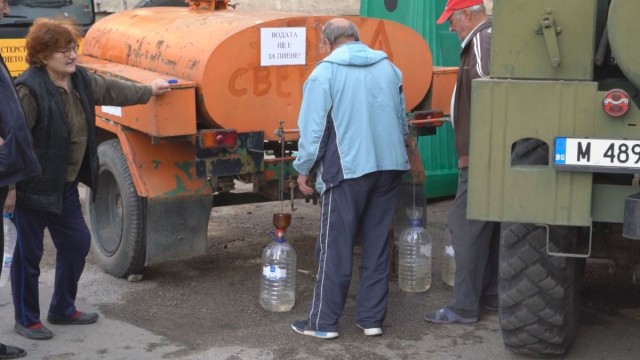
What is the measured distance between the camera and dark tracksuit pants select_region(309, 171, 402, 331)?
17.7ft

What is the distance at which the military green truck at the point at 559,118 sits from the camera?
4.11m

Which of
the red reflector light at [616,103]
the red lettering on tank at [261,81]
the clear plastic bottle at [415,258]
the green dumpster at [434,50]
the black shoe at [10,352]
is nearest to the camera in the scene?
the red reflector light at [616,103]

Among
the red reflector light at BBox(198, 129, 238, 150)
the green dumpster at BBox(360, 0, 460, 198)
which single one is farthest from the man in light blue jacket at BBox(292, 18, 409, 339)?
the green dumpster at BBox(360, 0, 460, 198)

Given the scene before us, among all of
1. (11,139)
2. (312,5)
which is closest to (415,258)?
(11,139)

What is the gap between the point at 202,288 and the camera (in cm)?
648

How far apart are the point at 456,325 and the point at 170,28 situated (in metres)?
2.50

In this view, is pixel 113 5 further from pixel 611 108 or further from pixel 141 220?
pixel 611 108

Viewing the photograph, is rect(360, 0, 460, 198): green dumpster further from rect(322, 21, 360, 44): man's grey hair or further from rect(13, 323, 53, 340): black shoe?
rect(13, 323, 53, 340): black shoe

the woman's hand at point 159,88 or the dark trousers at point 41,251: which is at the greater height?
the woman's hand at point 159,88

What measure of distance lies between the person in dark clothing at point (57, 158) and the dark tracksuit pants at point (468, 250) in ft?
5.70

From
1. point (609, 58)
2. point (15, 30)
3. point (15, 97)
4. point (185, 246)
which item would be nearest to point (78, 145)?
point (15, 97)

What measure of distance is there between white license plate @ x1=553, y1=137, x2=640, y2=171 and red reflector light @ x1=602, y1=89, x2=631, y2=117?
0.11 meters

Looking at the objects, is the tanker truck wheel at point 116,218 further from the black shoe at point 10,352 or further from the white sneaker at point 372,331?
the white sneaker at point 372,331

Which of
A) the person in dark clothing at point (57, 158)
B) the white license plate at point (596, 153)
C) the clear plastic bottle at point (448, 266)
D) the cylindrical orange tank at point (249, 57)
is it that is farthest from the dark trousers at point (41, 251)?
the white license plate at point (596, 153)
